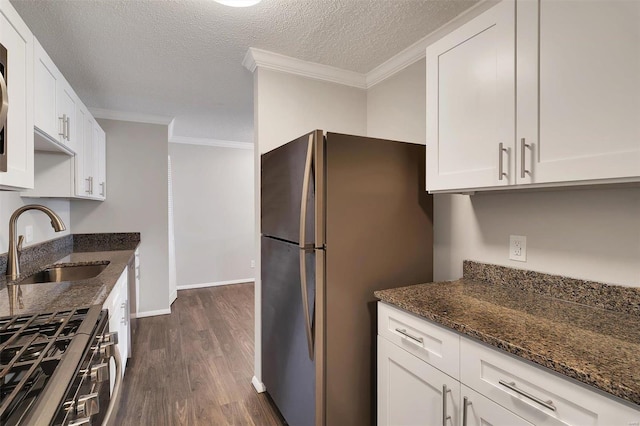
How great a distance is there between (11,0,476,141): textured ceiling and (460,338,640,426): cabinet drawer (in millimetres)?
1738

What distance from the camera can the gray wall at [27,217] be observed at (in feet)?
6.10

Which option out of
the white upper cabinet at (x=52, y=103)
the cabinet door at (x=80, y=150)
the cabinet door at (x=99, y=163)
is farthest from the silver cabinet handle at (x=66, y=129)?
the cabinet door at (x=99, y=163)

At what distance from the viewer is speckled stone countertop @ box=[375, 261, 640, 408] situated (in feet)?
2.72

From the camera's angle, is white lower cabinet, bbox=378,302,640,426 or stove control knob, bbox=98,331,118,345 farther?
stove control knob, bbox=98,331,118,345

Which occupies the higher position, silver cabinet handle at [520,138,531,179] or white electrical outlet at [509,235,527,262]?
silver cabinet handle at [520,138,531,179]

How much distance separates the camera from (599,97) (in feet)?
3.35

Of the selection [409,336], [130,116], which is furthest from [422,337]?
[130,116]

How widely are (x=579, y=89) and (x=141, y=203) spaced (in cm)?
403

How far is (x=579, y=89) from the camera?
3.49 feet

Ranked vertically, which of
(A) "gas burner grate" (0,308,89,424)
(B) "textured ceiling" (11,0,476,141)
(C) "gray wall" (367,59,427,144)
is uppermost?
(B) "textured ceiling" (11,0,476,141)

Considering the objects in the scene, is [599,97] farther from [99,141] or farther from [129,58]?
[99,141]

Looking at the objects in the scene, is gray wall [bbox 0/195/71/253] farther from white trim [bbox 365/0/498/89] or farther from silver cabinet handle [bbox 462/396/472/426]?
white trim [bbox 365/0/498/89]

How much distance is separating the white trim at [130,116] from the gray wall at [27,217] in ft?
3.48

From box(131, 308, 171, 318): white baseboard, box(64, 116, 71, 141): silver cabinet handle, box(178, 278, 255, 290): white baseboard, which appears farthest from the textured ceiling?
box(178, 278, 255, 290): white baseboard
